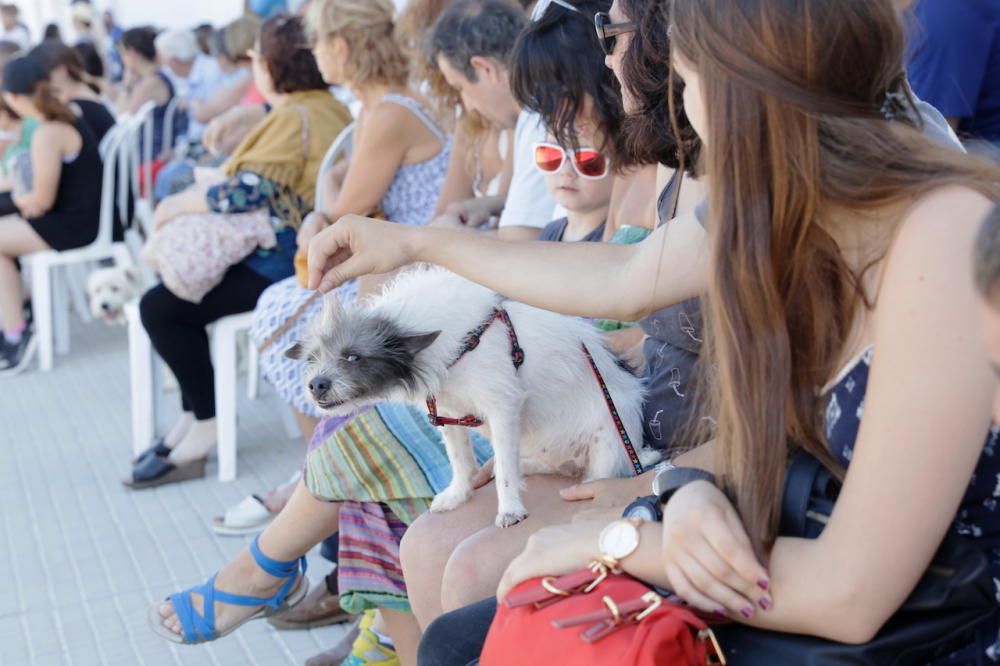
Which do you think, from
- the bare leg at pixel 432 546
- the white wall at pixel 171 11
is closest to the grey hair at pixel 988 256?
the bare leg at pixel 432 546

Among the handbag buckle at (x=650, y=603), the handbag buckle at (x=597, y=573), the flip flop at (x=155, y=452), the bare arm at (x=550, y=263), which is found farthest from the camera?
the flip flop at (x=155, y=452)

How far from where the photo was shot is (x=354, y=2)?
4.52 metres

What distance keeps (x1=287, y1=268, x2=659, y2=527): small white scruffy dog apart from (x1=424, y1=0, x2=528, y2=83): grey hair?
147cm

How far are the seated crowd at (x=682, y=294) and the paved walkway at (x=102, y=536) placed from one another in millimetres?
236

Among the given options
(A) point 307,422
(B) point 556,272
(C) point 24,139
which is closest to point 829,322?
(B) point 556,272

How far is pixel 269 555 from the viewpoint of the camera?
2861 millimetres

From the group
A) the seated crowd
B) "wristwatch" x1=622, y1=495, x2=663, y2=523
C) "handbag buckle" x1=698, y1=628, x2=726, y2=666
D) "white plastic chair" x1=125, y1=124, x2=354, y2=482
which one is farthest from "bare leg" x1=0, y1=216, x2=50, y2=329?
"handbag buckle" x1=698, y1=628, x2=726, y2=666

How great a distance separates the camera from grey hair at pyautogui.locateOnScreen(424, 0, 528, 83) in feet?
12.3

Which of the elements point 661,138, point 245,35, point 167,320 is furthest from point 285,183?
point 245,35

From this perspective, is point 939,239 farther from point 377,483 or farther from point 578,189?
point 578,189

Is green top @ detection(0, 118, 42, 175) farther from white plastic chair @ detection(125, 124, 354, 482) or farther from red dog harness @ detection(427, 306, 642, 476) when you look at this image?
red dog harness @ detection(427, 306, 642, 476)

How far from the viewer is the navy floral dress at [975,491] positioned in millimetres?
1455

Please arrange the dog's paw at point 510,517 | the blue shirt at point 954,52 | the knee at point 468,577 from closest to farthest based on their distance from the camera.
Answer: the knee at point 468,577 < the dog's paw at point 510,517 < the blue shirt at point 954,52

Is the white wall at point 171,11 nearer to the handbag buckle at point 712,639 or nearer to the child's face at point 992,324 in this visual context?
the handbag buckle at point 712,639
